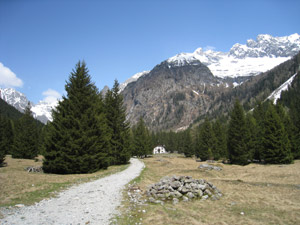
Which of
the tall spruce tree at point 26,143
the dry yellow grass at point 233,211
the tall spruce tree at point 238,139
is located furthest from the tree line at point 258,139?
the tall spruce tree at point 26,143

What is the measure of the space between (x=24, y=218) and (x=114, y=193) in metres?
5.59

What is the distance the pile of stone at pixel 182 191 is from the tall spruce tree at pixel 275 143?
1165 inches

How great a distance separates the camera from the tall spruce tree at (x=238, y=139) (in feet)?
132

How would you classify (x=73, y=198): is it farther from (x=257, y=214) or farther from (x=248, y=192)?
(x=248, y=192)

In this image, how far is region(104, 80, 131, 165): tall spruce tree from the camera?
31902mm

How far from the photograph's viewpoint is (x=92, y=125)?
2291cm

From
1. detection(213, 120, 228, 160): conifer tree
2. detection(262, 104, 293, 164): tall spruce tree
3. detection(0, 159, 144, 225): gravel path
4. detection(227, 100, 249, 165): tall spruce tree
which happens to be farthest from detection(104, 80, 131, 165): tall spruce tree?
detection(213, 120, 228, 160): conifer tree

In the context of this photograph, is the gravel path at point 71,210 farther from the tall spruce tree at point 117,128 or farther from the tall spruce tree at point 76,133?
the tall spruce tree at point 117,128

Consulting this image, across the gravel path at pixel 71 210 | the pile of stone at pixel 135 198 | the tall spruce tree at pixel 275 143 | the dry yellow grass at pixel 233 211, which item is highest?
the tall spruce tree at pixel 275 143

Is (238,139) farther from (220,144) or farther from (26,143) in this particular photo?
(26,143)

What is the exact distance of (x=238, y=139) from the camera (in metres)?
41.0

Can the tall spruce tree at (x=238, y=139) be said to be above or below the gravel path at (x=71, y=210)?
above

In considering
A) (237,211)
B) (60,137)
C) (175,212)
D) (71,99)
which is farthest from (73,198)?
(71,99)

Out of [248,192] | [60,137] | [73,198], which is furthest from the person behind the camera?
[60,137]
